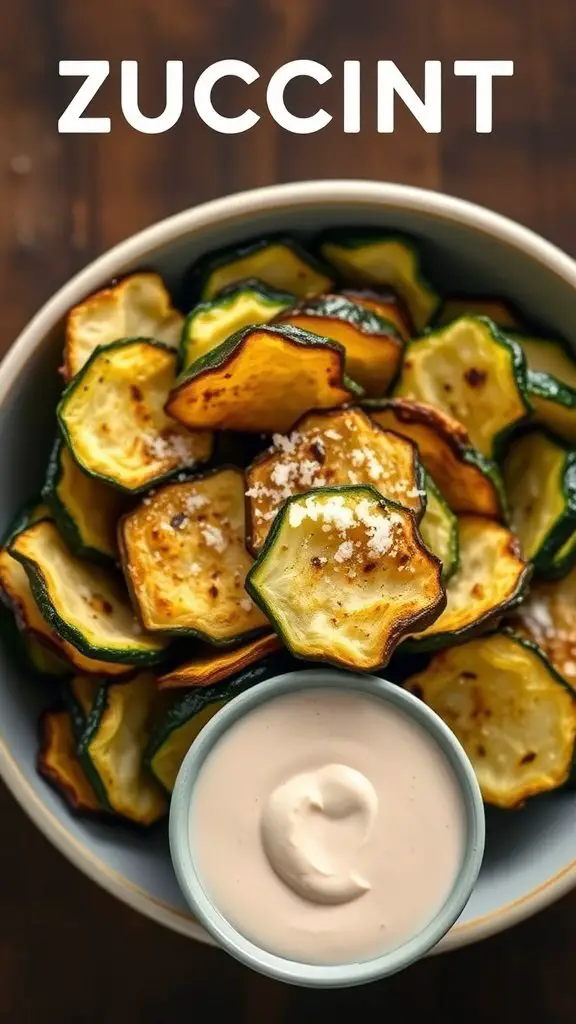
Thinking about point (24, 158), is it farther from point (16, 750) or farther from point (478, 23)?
point (16, 750)

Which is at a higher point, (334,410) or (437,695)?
(334,410)

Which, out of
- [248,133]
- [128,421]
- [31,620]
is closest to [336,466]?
[128,421]

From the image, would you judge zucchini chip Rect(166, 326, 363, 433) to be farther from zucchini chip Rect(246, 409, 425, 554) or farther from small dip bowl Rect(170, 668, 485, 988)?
small dip bowl Rect(170, 668, 485, 988)

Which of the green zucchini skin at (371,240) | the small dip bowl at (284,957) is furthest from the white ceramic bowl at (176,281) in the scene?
the small dip bowl at (284,957)

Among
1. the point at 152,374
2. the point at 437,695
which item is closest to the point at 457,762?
the point at 437,695

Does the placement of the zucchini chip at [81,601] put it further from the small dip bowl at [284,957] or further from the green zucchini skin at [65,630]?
the small dip bowl at [284,957]

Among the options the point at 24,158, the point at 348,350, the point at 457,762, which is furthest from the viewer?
the point at 24,158

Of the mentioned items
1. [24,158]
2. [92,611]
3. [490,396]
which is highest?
[24,158]

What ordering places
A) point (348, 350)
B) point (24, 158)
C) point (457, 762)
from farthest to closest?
point (24, 158), point (348, 350), point (457, 762)
